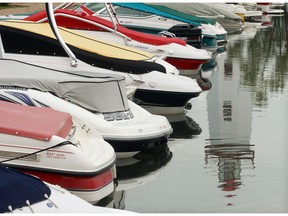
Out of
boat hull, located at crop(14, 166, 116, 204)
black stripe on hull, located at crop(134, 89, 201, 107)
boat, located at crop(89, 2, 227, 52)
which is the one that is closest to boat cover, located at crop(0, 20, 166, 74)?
black stripe on hull, located at crop(134, 89, 201, 107)

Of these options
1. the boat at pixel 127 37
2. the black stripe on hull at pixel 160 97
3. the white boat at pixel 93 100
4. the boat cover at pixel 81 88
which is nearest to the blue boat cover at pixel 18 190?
the white boat at pixel 93 100

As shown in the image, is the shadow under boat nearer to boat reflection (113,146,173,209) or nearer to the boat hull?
boat reflection (113,146,173,209)

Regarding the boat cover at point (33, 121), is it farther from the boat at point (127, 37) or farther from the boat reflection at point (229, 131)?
the boat at point (127, 37)

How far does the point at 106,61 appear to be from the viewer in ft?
38.6

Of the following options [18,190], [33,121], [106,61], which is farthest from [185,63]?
[18,190]

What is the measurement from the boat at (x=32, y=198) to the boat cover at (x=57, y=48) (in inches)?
222

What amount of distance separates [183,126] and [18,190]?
6375 millimetres

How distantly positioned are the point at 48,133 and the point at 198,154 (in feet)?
10.5

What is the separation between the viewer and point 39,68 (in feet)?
32.4

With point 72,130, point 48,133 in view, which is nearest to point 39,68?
point 72,130

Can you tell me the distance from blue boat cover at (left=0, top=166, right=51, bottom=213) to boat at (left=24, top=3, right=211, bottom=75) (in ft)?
29.2

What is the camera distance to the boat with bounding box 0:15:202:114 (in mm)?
11531

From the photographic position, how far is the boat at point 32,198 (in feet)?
18.4

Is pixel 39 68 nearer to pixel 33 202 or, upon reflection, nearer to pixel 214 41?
pixel 33 202
